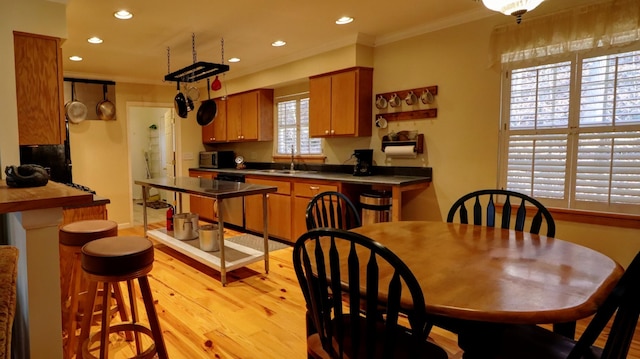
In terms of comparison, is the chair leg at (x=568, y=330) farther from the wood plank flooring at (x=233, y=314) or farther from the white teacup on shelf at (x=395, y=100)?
the white teacup on shelf at (x=395, y=100)

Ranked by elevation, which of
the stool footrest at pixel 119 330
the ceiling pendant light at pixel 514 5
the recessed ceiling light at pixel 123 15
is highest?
the recessed ceiling light at pixel 123 15

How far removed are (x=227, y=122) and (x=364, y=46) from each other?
2748 mm

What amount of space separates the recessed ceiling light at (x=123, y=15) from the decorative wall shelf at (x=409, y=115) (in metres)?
2.46

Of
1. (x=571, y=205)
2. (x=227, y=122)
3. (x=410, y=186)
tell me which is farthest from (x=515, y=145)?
(x=227, y=122)

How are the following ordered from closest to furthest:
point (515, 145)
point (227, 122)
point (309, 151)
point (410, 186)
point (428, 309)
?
1. point (428, 309)
2. point (515, 145)
3. point (410, 186)
4. point (309, 151)
5. point (227, 122)

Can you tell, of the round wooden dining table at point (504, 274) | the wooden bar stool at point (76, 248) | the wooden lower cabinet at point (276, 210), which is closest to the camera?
the round wooden dining table at point (504, 274)

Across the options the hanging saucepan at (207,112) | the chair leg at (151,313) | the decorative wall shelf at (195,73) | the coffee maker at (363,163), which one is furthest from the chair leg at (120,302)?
the coffee maker at (363,163)

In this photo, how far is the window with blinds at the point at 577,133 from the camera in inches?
96.3

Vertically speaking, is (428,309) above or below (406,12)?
below

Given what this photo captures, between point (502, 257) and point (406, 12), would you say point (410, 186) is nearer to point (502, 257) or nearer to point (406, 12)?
point (406, 12)

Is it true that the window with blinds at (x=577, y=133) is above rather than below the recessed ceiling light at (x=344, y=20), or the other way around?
below

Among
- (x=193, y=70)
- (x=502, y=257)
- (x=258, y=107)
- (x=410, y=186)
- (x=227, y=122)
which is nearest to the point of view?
(x=502, y=257)

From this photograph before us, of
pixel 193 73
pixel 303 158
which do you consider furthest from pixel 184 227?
pixel 303 158

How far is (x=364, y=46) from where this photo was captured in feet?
12.6
